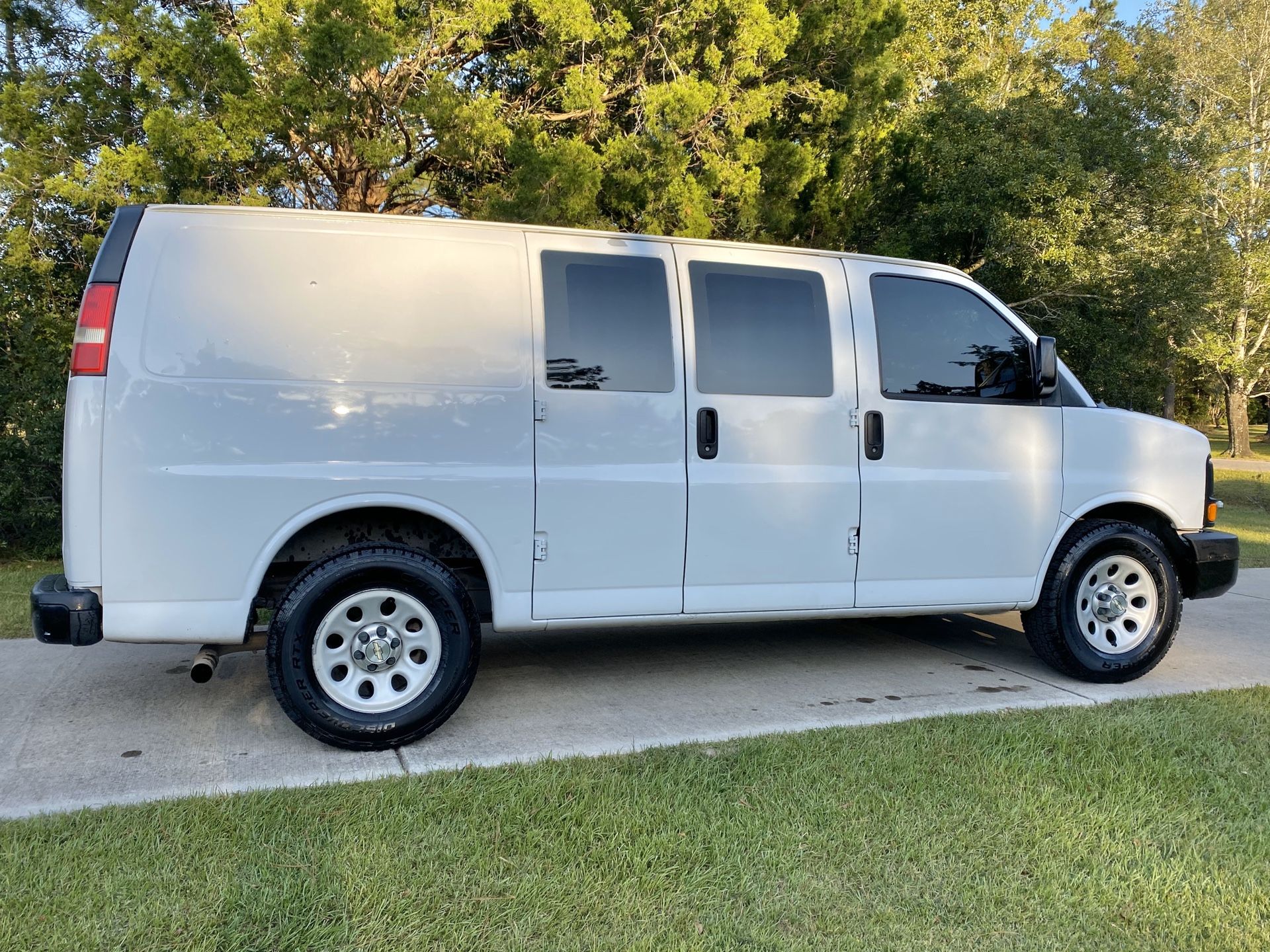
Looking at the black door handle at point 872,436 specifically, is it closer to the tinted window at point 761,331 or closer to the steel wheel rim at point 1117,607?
the tinted window at point 761,331

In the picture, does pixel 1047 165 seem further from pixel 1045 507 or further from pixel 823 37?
pixel 1045 507

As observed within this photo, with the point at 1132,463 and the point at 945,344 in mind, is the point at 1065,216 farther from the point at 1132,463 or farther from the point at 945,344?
the point at 945,344

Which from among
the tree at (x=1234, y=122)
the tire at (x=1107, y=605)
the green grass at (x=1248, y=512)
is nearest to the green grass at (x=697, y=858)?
the tire at (x=1107, y=605)

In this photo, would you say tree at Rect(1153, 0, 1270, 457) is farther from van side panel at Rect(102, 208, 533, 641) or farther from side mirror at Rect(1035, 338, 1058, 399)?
van side panel at Rect(102, 208, 533, 641)

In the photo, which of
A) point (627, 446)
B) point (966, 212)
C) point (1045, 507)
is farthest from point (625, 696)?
point (966, 212)

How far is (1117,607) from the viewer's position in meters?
5.12

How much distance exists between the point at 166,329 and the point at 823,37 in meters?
9.71

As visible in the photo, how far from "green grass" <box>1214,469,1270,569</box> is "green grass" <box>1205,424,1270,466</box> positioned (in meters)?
6.54

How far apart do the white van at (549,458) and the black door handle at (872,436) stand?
11mm

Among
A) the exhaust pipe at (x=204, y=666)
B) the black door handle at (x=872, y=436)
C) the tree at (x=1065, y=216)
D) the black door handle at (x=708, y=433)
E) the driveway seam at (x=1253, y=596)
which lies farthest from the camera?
the tree at (x=1065, y=216)

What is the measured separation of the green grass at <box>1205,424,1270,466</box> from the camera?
33.5 metres

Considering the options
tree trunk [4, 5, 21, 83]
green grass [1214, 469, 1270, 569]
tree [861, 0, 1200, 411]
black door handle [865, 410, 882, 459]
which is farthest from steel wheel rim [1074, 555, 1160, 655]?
tree trunk [4, 5, 21, 83]

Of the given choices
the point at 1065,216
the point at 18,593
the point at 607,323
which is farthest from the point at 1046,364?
the point at 1065,216

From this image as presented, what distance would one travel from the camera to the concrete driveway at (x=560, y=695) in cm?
373
